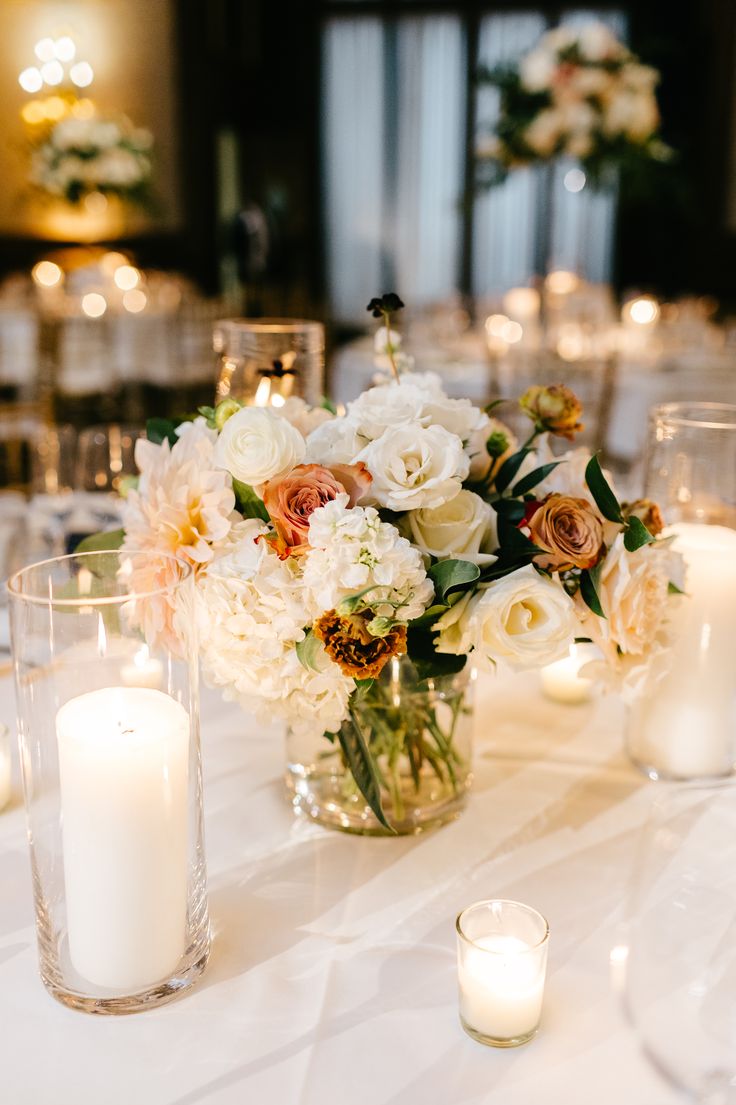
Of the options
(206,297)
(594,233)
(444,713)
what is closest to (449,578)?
(444,713)

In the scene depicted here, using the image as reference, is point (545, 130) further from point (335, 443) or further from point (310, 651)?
point (310, 651)

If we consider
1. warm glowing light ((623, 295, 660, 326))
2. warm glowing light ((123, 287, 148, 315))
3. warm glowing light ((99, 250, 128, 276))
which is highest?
warm glowing light ((99, 250, 128, 276))

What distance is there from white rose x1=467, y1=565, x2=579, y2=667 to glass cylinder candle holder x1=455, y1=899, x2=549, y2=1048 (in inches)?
8.4

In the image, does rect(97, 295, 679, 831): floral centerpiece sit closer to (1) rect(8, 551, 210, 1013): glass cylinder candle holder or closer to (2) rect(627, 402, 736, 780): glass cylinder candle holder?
(1) rect(8, 551, 210, 1013): glass cylinder candle holder

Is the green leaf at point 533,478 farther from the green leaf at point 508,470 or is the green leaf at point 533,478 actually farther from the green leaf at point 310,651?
the green leaf at point 310,651

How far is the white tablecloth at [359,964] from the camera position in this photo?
0.75m

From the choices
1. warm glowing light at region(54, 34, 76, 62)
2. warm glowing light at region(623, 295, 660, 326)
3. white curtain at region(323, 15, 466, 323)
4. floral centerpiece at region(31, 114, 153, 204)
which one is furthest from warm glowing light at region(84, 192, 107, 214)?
warm glowing light at region(623, 295, 660, 326)

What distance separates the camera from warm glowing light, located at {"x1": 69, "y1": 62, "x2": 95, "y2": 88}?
7203mm

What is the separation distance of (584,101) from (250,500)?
158 inches

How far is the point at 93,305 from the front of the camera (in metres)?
5.64

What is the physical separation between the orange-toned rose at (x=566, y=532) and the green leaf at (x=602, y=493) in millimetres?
45

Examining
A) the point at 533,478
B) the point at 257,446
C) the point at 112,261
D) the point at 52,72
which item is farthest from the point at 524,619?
the point at 52,72

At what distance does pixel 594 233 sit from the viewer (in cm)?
884

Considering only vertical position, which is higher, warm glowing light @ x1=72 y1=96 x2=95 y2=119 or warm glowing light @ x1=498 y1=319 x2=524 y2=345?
warm glowing light @ x1=72 y1=96 x2=95 y2=119
